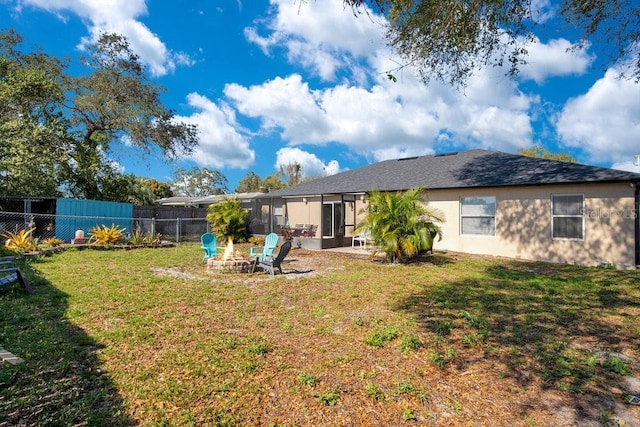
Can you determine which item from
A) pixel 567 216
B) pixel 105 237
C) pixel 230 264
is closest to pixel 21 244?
pixel 105 237

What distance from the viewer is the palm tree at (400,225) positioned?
36.7 ft

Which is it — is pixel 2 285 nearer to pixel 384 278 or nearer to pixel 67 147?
pixel 384 278

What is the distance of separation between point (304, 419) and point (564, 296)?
670cm

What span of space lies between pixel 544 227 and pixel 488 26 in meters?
7.56

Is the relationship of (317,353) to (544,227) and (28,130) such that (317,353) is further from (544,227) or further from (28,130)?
(28,130)

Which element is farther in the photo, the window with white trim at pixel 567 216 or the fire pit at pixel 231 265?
the window with white trim at pixel 567 216

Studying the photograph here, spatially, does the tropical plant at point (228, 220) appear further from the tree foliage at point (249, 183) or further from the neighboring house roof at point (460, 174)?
the tree foliage at point (249, 183)

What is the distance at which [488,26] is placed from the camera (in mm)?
8133

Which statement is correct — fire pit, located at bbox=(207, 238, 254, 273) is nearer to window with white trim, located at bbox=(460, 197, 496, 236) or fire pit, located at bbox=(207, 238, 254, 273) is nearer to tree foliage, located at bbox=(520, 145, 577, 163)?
window with white trim, located at bbox=(460, 197, 496, 236)

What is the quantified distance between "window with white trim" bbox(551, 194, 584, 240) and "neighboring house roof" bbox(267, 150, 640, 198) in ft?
2.45

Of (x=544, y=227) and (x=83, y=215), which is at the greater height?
(x=83, y=215)

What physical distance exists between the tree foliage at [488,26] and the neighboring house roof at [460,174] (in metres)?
4.20

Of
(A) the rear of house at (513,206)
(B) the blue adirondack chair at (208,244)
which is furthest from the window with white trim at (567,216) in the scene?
(B) the blue adirondack chair at (208,244)

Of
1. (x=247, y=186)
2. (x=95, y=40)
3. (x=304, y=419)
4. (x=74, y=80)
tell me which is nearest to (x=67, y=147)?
(x=74, y=80)
